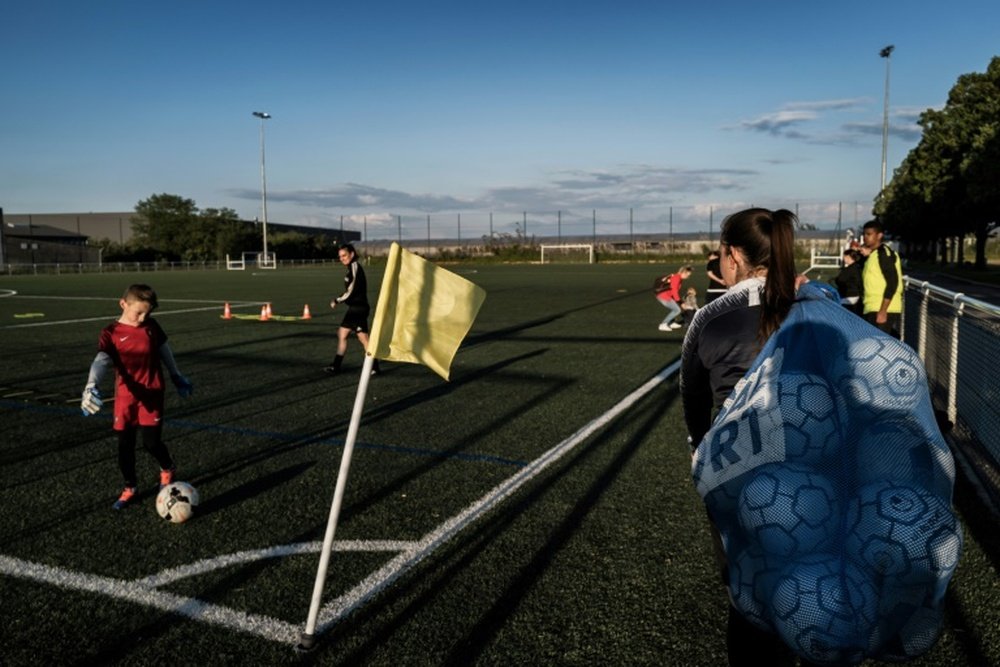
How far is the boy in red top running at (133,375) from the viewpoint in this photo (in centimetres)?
509

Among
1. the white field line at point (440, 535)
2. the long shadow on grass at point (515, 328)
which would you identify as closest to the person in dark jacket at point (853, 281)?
the white field line at point (440, 535)

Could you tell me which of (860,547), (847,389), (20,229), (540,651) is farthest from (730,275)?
(20,229)

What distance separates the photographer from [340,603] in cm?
375

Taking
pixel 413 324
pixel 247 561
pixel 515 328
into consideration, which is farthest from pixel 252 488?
pixel 515 328

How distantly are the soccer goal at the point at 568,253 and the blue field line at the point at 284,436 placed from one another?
62.9m

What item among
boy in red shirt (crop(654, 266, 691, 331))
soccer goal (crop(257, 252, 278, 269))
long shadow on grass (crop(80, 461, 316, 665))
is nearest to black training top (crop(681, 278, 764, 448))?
long shadow on grass (crop(80, 461, 316, 665))

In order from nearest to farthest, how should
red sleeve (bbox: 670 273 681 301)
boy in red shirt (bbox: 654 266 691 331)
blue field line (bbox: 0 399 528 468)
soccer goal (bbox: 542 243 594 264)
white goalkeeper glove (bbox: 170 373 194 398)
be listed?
white goalkeeper glove (bbox: 170 373 194 398) → blue field line (bbox: 0 399 528 468) → boy in red shirt (bbox: 654 266 691 331) → red sleeve (bbox: 670 273 681 301) → soccer goal (bbox: 542 243 594 264)

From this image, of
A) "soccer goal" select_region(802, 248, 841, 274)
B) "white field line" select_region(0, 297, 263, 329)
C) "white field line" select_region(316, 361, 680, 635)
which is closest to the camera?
"white field line" select_region(316, 361, 680, 635)

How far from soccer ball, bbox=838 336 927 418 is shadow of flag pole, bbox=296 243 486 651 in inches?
68.4

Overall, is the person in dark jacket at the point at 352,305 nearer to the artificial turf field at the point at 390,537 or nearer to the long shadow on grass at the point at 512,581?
the artificial turf field at the point at 390,537

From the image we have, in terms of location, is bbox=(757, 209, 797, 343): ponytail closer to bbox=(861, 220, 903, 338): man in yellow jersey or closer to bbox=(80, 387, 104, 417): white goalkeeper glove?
bbox=(80, 387, 104, 417): white goalkeeper glove

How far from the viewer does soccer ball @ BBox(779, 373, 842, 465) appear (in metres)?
1.76

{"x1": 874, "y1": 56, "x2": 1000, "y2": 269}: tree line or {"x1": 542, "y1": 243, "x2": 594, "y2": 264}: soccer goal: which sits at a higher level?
{"x1": 874, "y1": 56, "x2": 1000, "y2": 269}: tree line

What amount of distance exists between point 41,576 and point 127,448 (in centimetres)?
121
